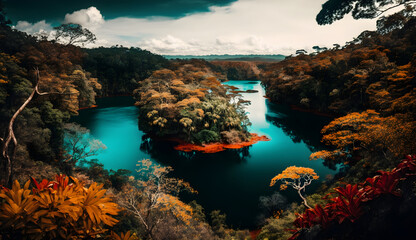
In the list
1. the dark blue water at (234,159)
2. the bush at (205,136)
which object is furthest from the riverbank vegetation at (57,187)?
the bush at (205,136)

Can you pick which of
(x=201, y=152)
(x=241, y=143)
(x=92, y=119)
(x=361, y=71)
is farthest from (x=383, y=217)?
(x=92, y=119)

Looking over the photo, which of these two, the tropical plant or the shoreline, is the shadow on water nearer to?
the shoreline

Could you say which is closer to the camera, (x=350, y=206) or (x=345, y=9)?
(x=350, y=206)

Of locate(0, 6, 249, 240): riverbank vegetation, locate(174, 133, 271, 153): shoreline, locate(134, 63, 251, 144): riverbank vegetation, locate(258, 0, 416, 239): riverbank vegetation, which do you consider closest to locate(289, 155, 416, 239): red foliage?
locate(258, 0, 416, 239): riverbank vegetation

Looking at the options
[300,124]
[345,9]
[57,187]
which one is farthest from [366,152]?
[300,124]

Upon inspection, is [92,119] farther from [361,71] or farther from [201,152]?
[361,71]

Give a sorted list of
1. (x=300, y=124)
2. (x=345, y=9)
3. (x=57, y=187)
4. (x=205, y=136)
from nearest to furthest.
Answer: (x=57, y=187) → (x=345, y=9) → (x=205, y=136) → (x=300, y=124)

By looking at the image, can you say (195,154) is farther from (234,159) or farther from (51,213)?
(51,213)
